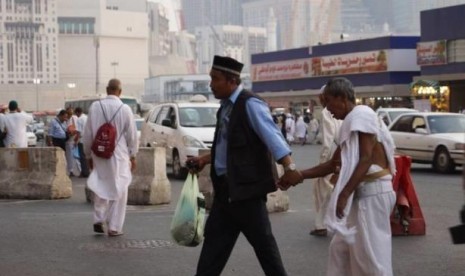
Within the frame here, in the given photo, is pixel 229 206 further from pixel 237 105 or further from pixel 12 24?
pixel 12 24

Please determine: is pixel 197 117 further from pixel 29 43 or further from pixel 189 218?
Result: pixel 29 43

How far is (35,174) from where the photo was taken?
1609cm

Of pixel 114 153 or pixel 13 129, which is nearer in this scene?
pixel 114 153

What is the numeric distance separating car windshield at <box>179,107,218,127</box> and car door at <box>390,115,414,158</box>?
4583mm

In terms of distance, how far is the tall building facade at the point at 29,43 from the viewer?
179 m

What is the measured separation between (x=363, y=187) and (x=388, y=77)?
169 feet

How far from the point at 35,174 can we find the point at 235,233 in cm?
990

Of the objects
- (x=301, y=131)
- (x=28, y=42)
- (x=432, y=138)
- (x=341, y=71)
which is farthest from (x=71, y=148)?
(x=28, y=42)

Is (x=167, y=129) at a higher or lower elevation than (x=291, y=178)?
higher

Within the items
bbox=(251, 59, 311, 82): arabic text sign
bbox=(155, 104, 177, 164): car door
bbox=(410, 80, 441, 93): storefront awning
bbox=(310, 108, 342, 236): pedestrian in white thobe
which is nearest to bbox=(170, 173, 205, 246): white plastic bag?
bbox=(310, 108, 342, 236): pedestrian in white thobe

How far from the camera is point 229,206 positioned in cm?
659

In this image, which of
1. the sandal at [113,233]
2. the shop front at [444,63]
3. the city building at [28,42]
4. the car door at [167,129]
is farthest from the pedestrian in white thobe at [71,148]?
the city building at [28,42]

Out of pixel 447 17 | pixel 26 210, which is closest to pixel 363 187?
pixel 26 210

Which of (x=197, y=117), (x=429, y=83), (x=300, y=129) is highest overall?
(x=429, y=83)
